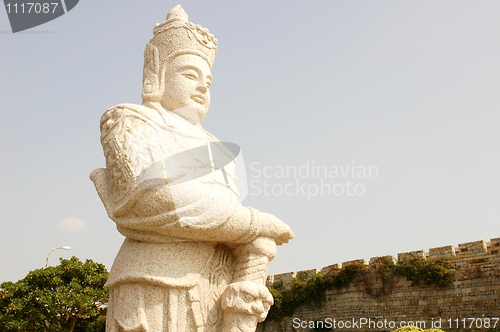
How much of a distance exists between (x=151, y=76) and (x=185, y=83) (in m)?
0.27

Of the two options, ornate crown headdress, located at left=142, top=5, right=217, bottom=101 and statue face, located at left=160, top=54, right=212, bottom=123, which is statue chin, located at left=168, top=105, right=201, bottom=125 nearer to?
statue face, located at left=160, top=54, right=212, bottom=123

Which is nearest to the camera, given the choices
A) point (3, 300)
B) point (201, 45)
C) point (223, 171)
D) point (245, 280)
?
point (245, 280)

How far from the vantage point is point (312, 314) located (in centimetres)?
1995

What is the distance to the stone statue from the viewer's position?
91.9 inches

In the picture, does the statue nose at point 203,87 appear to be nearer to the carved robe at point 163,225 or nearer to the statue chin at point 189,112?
the statue chin at point 189,112

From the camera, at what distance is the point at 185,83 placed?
9.62ft

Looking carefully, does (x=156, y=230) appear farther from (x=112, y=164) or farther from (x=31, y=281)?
(x=31, y=281)

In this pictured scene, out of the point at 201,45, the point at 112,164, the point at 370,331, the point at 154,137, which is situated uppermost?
the point at 201,45

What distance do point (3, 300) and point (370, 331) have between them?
1431 centimetres

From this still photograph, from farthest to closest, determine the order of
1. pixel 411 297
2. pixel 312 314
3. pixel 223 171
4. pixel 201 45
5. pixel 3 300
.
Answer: pixel 312 314 < pixel 411 297 < pixel 3 300 < pixel 201 45 < pixel 223 171

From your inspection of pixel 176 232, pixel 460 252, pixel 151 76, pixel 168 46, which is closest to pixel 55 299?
pixel 151 76

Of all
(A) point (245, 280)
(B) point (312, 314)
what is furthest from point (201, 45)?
(B) point (312, 314)

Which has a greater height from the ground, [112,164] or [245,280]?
[112,164]

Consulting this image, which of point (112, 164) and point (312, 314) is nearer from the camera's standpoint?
point (112, 164)
